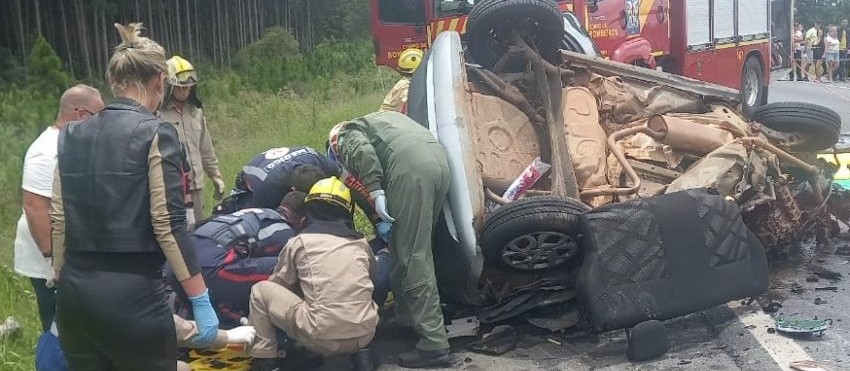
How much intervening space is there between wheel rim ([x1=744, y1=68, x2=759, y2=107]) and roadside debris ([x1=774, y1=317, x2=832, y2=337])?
1017 cm

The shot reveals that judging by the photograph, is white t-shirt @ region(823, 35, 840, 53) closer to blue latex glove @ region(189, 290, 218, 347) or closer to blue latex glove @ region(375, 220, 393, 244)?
blue latex glove @ region(375, 220, 393, 244)

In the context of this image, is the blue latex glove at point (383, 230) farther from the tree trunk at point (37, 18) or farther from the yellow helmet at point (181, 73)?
the tree trunk at point (37, 18)

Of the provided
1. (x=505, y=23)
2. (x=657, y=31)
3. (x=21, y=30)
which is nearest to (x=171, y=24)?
(x=21, y=30)

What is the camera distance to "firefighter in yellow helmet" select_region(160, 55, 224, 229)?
5.60m

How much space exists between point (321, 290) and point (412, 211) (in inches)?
27.3

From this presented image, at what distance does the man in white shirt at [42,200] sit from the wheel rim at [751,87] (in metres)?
12.3

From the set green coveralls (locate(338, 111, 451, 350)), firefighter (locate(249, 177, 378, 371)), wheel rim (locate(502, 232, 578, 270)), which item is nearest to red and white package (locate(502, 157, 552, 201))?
wheel rim (locate(502, 232, 578, 270))

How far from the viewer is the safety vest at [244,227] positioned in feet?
15.6

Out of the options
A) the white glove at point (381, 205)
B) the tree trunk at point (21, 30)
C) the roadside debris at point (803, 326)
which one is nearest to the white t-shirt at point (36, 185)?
the white glove at point (381, 205)

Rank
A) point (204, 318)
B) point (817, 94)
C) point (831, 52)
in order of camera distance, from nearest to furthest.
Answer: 1. point (204, 318)
2. point (817, 94)
3. point (831, 52)

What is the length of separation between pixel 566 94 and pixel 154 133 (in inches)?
145

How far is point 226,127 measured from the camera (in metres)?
12.8

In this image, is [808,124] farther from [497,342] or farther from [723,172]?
[497,342]

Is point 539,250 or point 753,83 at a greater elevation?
point 753,83
